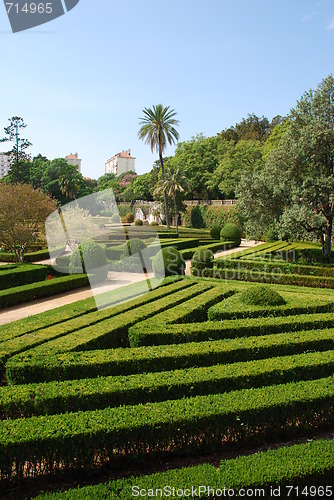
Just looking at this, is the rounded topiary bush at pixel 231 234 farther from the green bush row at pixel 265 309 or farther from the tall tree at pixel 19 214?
the green bush row at pixel 265 309

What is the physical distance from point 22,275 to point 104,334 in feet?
35.1

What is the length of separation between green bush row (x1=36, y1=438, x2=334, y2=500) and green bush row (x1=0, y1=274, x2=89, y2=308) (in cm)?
1177

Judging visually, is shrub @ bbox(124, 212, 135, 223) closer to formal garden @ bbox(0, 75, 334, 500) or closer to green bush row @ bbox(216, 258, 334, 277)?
green bush row @ bbox(216, 258, 334, 277)

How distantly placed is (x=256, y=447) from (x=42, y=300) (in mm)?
12060

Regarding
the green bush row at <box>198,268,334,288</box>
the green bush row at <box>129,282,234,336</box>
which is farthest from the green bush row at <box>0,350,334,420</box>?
the green bush row at <box>198,268,334,288</box>

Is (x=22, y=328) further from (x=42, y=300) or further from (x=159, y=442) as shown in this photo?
(x=42, y=300)

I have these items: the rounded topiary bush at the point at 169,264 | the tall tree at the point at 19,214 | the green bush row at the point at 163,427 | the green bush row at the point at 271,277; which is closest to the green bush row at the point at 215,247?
the rounded topiary bush at the point at 169,264

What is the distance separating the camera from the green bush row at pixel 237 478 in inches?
174

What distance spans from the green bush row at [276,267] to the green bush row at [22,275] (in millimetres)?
8993

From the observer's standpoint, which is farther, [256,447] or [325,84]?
[325,84]

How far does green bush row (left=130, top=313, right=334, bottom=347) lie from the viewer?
29.5ft

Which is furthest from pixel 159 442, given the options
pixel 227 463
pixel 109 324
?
pixel 109 324

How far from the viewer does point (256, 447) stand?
20.0 feet

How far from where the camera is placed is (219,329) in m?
9.24
